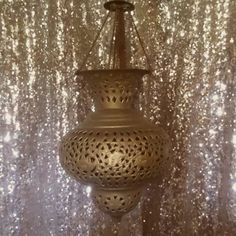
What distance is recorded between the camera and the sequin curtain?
46.0 inches

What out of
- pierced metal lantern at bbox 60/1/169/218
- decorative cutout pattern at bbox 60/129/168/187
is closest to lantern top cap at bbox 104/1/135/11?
pierced metal lantern at bbox 60/1/169/218

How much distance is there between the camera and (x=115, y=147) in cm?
88

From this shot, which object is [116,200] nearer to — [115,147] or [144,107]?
[115,147]

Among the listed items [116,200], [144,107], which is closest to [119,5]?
[144,107]

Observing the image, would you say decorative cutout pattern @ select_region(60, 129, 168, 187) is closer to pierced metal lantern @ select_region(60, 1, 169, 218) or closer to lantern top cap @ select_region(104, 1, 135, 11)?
pierced metal lantern @ select_region(60, 1, 169, 218)

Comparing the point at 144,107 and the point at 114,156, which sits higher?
the point at 144,107

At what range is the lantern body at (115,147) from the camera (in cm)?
88

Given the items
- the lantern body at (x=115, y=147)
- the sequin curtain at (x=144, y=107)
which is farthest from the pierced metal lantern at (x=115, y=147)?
the sequin curtain at (x=144, y=107)

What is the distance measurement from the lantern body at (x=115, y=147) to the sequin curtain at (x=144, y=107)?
0.70ft

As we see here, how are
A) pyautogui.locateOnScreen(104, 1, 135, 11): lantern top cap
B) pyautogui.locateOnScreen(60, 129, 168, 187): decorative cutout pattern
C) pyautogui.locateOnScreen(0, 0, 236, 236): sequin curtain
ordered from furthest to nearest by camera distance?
pyautogui.locateOnScreen(0, 0, 236, 236): sequin curtain < pyautogui.locateOnScreen(104, 1, 135, 11): lantern top cap < pyautogui.locateOnScreen(60, 129, 168, 187): decorative cutout pattern

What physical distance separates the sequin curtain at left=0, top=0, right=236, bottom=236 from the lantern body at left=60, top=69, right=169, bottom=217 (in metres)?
0.21

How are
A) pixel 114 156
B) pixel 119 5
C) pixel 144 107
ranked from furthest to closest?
pixel 144 107 < pixel 119 5 < pixel 114 156

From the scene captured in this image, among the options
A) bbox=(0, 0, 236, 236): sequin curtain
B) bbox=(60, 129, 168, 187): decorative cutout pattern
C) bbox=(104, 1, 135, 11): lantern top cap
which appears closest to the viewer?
bbox=(60, 129, 168, 187): decorative cutout pattern

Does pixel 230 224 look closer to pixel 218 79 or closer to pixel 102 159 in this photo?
pixel 218 79
